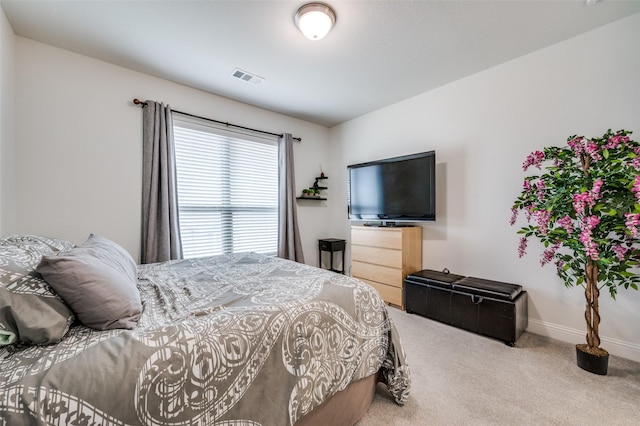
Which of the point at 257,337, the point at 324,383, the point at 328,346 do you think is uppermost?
the point at 257,337

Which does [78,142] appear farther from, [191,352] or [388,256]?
[388,256]

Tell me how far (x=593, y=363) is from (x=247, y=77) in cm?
376

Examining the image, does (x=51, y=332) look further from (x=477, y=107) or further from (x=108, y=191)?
(x=477, y=107)

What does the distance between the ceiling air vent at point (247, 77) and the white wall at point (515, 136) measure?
177 cm

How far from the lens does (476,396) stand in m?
1.59

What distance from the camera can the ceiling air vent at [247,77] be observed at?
274 cm

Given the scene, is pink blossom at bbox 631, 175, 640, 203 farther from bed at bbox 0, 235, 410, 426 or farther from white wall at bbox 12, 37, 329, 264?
white wall at bbox 12, 37, 329, 264

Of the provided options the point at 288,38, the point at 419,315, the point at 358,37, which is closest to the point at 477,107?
the point at 358,37

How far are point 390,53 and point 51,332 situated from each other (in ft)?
9.35

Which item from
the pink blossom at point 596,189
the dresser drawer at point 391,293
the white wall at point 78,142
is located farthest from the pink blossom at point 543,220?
the white wall at point 78,142

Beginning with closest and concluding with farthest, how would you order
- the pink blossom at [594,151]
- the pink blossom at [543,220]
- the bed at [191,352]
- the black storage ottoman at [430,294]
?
the bed at [191,352] < the pink blossom at [594,151] < the pink blossom at [543,220] < the black storage ottoman at [430,294]

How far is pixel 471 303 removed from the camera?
7.84 feet

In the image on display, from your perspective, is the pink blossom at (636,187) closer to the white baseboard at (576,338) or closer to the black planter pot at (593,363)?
the black planter pot at (593,363)

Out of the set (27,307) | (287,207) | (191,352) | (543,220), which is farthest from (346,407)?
(287,207)
